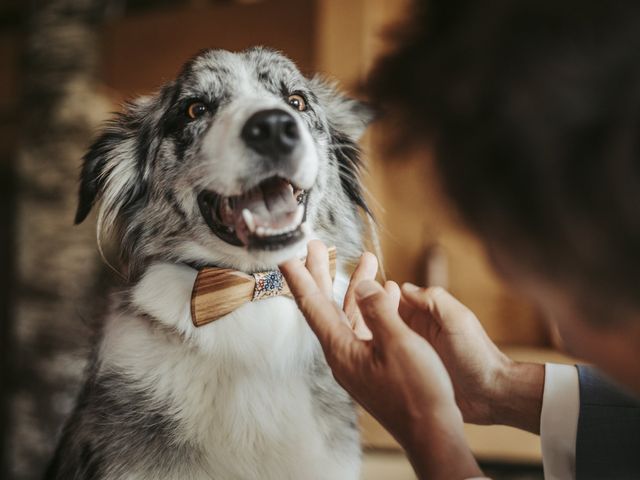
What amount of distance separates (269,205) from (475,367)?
0.40 metres

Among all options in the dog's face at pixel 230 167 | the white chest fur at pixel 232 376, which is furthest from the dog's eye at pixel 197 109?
the white chest fur at pixel 232 376

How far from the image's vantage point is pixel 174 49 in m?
2.26

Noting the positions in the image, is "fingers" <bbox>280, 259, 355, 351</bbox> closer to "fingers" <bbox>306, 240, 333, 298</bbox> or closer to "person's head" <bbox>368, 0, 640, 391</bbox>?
"fingers" <bbox>306, 240, 333, 298</bbox>

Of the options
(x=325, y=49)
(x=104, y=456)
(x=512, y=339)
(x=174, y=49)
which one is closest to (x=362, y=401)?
(x=104, y=456)

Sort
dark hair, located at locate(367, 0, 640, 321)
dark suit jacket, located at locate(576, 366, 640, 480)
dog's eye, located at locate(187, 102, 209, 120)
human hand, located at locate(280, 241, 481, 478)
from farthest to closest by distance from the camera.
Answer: dog's eye, located at locate(187, 102, 209, 120), dark suit jacket, located at locate(576, 366, 640, 480), human hand, located at locate(280, 241, 481, 478), dark hair, located at locate(367, 0, 640, 321)

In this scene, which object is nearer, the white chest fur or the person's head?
the person's head

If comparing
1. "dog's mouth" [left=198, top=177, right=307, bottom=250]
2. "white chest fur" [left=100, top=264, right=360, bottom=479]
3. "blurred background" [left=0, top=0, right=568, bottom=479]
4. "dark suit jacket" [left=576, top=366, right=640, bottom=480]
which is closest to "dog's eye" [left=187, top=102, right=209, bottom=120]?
"dog's mouth" [left=198, top=177, right=307, bottom=250]

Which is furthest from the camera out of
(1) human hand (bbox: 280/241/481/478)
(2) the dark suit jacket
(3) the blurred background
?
(3) the blurred background

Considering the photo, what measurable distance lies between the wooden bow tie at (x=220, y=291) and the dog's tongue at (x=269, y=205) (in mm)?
60

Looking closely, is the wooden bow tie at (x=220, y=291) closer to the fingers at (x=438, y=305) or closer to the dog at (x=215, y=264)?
the dog at (x=215, y=264)

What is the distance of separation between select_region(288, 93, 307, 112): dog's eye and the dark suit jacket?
61 centimetres

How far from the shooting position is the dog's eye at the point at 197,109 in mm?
901

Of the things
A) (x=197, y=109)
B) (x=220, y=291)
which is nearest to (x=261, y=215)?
(x=220, y=291)

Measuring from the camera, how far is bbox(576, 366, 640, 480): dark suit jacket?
77cm
